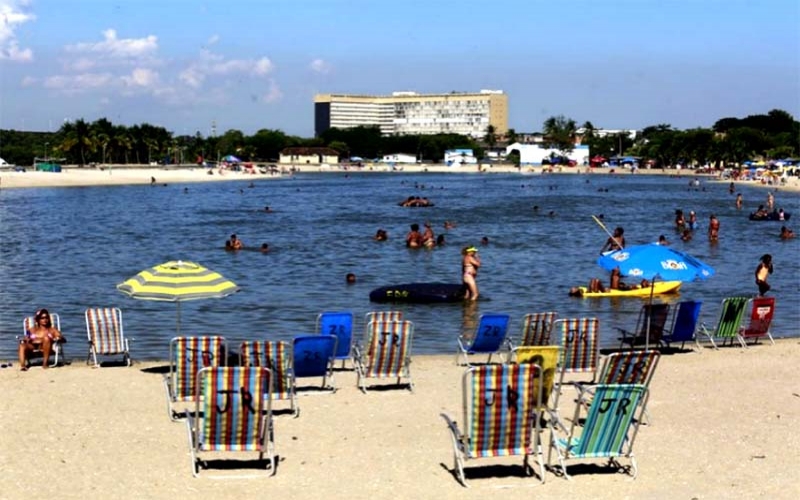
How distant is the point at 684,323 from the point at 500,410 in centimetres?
733

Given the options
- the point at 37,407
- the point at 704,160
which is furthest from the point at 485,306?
the point at 704,160

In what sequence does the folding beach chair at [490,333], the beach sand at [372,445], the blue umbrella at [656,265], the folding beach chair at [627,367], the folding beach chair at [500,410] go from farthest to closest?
1. the folding beach chair at [490,333]
2. the blue umbrella at [656,265]
3. the folding beach chair at [627,367]
4. the beach sand at [372,445]
5. the folding beach chair at [500,410]

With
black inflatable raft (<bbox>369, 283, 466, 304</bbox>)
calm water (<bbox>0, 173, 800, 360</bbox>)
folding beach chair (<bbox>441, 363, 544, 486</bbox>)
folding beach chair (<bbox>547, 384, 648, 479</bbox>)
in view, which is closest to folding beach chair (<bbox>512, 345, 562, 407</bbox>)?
folding beach chair (<bbox>547, 384, 648, 479</bbox>)

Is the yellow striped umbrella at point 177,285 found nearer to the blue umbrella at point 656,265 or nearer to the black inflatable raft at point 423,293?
the blue umbrella at point 656,265

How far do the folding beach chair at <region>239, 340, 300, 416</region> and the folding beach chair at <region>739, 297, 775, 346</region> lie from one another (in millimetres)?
7662

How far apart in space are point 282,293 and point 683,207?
169ft

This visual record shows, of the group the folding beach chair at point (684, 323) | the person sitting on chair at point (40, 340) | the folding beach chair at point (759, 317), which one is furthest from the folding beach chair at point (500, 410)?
the folding beach chair at point (759, 317)

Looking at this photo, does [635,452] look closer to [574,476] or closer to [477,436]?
[574,476]

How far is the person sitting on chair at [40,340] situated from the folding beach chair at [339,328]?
12.4 feet

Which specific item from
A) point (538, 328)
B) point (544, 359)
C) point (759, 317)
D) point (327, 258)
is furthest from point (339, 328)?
point (327, 258)

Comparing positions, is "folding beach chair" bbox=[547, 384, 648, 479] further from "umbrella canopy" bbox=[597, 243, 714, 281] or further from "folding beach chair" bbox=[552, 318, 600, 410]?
"umbrella canopy" bbox=[597, 243, 714, 281]

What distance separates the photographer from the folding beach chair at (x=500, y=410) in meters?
8.20

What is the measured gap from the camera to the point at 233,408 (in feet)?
27.7

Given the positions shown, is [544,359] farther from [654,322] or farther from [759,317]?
[759,317]
